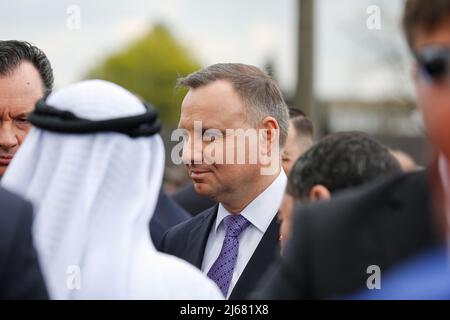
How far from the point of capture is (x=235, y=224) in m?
4.56

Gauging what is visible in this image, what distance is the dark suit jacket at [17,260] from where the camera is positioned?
2.75 metres

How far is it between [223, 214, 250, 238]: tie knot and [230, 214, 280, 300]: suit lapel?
131 millimetres

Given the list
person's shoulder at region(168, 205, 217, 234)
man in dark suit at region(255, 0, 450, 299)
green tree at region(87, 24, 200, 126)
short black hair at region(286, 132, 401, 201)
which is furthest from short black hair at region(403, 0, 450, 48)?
green tree at region(87, 24, 200, 126)

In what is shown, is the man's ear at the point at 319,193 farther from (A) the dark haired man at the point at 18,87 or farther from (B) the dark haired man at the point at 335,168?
(A) the dark haired man at the point at 18,87

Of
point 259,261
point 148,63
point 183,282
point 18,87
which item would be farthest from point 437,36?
point 148,63

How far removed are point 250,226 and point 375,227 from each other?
→ 1981mm

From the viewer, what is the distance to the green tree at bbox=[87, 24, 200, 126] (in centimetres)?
8925

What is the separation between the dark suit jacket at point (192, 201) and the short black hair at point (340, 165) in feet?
9.92

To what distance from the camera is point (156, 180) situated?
3.15 metres

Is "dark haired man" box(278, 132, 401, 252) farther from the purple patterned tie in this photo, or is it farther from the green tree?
the green tree
